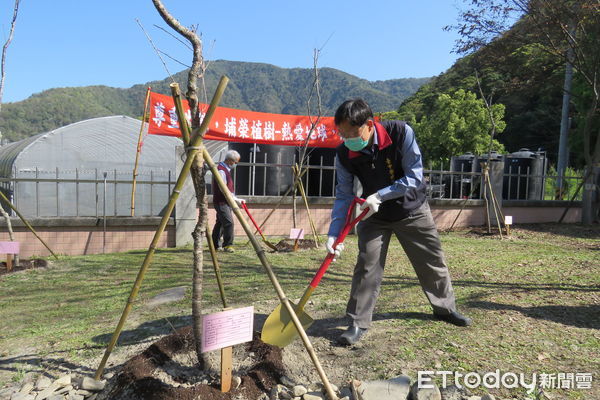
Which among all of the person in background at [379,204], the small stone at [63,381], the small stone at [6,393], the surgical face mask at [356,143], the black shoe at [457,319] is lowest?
the small stone at [6,393]

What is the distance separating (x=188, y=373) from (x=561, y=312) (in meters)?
3.15

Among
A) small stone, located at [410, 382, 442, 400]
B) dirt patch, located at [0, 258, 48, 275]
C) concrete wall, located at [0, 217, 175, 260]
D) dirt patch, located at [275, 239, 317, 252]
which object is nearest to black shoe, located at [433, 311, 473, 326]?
small stone, located at [410, 382, 442, 400]

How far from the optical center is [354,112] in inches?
106

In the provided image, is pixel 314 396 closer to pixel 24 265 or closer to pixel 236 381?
pixel 236 381

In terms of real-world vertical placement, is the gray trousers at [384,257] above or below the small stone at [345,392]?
above

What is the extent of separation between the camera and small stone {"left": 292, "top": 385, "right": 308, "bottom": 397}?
7.56 feet

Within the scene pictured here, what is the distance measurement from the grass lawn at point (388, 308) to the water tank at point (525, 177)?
512 centimetres

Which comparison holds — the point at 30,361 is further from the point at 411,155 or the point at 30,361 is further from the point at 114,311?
the point at 411,155

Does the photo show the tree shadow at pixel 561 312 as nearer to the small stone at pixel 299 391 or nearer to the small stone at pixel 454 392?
the small stone at pixel 454 392

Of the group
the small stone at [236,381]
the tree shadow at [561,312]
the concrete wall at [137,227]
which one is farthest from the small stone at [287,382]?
the concrete wall at [137,227]

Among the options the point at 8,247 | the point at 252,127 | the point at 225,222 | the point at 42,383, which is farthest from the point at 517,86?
the point at 42,383

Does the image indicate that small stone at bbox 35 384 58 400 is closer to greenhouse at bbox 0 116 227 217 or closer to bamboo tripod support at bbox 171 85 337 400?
bamboo tripod support at bbox 171 85 337 400

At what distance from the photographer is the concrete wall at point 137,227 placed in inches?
265

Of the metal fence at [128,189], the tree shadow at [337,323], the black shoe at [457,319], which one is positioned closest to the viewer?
the tree shadow at [337,323]
